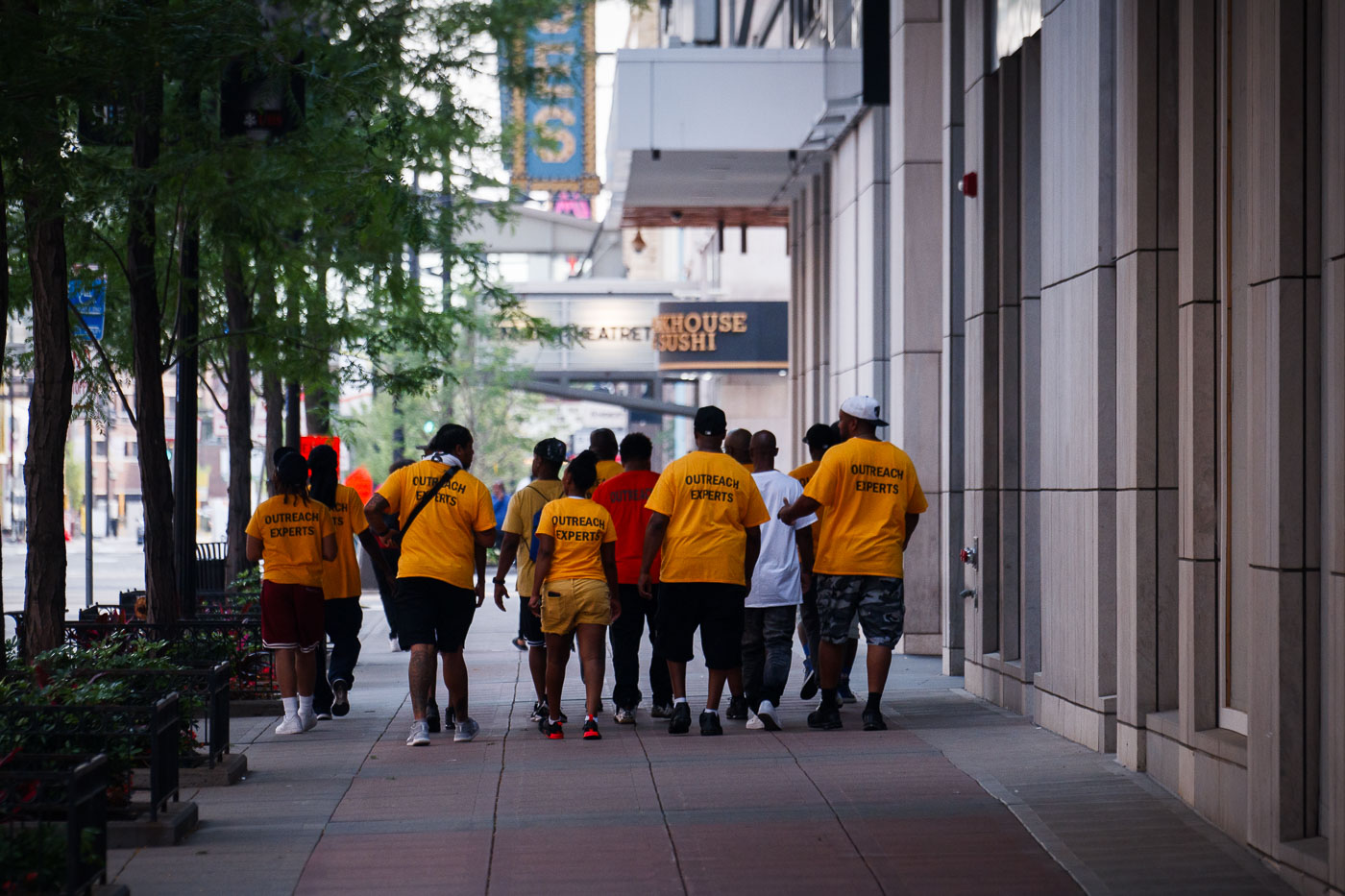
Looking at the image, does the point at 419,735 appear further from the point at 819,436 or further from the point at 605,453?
the point at 819,436

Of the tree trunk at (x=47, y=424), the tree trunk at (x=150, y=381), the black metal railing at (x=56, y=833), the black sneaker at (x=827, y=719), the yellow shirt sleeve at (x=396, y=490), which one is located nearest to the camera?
the black metal railing at (x=56, y=833)

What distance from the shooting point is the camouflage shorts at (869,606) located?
33.0 ft

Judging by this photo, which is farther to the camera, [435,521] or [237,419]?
[237,419]

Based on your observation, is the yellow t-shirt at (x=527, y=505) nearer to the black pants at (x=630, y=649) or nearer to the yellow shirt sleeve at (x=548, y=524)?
the black pants at (x=630, y=649)

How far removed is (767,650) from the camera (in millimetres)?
10648

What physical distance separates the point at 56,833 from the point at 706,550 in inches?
191

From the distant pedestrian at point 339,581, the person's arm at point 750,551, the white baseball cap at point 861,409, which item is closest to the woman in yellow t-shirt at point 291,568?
the distant pedestrian at point 339,581

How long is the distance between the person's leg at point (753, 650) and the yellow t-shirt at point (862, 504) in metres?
0.69

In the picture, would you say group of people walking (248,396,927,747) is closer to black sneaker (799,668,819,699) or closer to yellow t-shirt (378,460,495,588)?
yellow t-shirt (378,460,495,588)

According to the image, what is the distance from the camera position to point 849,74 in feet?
56.0

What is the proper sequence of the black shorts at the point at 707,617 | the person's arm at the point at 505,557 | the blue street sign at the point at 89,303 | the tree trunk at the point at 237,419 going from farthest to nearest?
the tree trunk at the point at 237,419 → the blue street sign at the point at 89,303 → the person's arm at the point at 505,557 → the black shorts at the point at 707,617

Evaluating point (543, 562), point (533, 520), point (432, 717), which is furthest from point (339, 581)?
point (543, 562)

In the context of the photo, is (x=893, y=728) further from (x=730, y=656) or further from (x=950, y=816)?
(x=950, y=816)

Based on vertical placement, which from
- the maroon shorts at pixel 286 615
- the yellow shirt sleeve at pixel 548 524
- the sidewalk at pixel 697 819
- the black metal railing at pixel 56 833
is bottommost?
the sidewalk at pixel 697 819
